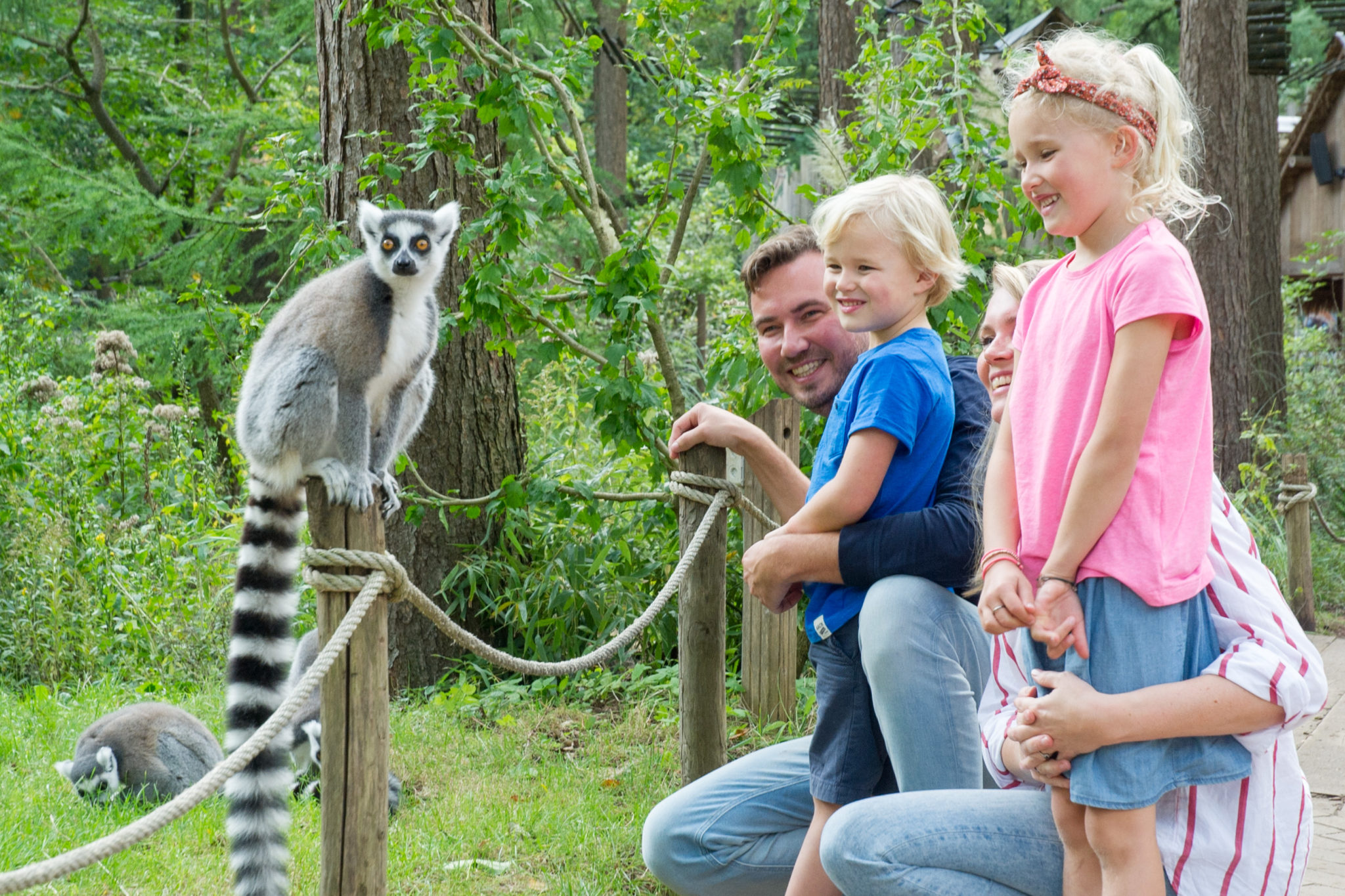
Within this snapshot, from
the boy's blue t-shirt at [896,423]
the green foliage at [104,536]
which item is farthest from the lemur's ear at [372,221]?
the green foliage at [104,536]

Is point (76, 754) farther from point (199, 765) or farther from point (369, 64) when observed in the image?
point (369, 64)

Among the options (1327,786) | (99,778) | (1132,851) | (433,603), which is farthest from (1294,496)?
(99,778)

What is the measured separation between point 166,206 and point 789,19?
237 inches

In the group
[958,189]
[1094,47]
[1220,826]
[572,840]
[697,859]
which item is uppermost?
[958,189]

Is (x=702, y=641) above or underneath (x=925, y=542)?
underneath

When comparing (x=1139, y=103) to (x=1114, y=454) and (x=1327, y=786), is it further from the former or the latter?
(x=1327, y=786)

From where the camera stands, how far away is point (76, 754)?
355cm

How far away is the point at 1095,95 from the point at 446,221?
2.16 m

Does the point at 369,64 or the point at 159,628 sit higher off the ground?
the point at 369,64

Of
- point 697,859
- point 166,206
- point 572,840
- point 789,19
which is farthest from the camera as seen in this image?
point 166,206

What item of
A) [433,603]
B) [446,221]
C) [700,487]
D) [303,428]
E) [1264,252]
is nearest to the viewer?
[433,603]

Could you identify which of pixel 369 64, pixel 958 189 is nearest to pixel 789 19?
pixel 958 189

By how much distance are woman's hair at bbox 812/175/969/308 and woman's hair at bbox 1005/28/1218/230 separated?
42 cm

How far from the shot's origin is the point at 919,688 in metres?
1.82
